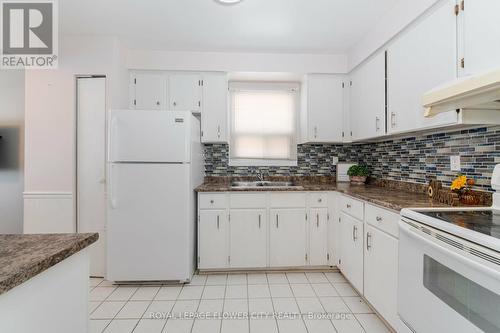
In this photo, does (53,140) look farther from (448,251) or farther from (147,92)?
(448,251)

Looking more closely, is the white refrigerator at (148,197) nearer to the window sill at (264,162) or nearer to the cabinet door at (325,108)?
the window sill at (264,162)

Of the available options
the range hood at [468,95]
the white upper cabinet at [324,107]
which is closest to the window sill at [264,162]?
the white upper cabinet at [324,107]

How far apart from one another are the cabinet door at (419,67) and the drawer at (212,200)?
1678mm

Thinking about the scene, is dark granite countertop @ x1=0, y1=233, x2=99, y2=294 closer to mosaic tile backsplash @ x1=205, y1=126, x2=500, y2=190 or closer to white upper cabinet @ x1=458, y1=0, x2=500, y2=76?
white upper cabinet @ x1=458, y1=0, x2=500, y2=76

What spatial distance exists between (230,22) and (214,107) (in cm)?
93

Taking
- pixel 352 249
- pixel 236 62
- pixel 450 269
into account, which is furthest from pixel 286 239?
pixel 236 62

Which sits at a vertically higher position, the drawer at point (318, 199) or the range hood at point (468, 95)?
the range hood at point (468, 95)

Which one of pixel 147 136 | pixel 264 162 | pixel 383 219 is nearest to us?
pixel 383 219

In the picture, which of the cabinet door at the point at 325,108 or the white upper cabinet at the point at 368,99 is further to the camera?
the cabinet door at the point at 325,108

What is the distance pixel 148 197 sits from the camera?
250cm

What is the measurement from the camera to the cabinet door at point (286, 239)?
2787 mm

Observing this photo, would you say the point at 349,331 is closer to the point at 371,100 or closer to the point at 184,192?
the point at 184,192

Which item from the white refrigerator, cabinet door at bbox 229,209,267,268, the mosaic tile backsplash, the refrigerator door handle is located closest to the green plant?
the mosaic tile backsplash

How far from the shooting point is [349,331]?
1874 mm
